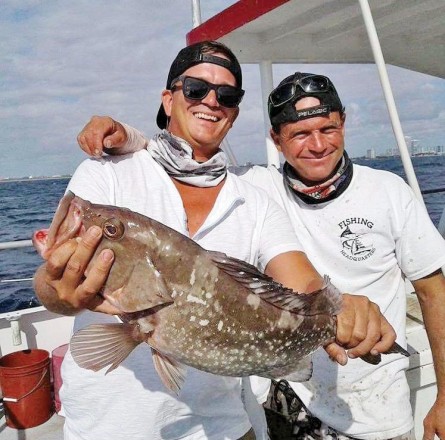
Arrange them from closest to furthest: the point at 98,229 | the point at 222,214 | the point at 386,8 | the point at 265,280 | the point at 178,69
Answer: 1. the point at 98,229
2. the point at 265,280
3. the point at 222,214
4. the point at 178,69
5. the point at 386,8

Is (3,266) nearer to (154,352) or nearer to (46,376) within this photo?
(46,376)

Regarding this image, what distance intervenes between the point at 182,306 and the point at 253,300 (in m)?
0.33

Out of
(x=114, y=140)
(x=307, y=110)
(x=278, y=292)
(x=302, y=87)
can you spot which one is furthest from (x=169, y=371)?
(x=302, y=87)

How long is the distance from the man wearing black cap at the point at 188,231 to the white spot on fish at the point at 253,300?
272 mm

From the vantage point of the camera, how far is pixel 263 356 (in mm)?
2256

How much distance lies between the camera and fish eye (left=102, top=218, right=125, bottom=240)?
1.97 meters

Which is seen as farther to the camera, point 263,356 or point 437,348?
point 437,348

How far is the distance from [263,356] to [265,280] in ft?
1.21

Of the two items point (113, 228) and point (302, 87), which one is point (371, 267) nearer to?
point (302, 87)

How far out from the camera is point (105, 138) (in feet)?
8.28

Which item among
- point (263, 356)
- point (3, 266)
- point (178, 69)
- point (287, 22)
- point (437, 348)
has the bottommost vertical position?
point (3, 266)

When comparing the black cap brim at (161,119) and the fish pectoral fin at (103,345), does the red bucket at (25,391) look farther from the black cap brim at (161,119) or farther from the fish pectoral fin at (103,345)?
the fish pectoral fin at (103,345)

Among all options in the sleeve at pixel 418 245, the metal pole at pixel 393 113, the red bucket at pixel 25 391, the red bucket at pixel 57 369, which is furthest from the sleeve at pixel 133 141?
the red bucket at pixel 25 391

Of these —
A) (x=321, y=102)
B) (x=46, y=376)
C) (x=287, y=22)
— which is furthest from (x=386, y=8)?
(x=46, y=376)
